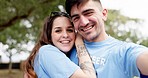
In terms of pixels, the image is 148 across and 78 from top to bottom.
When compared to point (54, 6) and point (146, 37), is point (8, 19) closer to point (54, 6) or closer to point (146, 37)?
point (54, 6)

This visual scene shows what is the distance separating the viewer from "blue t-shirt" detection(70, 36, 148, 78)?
1456 mm

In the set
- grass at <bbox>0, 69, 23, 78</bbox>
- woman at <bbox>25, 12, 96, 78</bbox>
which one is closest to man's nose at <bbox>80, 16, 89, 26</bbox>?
woman at <bbox>25, 12, 96, 78</bbox>

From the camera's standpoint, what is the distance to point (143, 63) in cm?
137

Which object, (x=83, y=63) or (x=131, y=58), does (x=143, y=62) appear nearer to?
(x=131, y=58)

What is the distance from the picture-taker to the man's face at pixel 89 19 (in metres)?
1.66

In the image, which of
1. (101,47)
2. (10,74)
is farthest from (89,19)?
(10,74)

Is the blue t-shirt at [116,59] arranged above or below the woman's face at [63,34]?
below

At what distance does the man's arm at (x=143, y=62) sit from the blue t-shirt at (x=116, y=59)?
1.0 inches

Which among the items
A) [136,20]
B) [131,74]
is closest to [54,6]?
[131,74]

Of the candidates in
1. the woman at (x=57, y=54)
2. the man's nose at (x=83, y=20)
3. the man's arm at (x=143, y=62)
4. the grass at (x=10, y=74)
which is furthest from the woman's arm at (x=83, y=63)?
the grass at (x=10, y=74)

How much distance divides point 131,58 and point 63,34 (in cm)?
51

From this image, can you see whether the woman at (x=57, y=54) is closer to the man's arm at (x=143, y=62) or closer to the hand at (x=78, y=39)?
the hand at (x=78, y=39)

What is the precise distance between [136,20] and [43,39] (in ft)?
54.8

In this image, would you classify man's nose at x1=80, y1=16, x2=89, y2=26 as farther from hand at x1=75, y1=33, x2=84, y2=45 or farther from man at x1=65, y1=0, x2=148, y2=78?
hand at x1=75, y1=33, x2=84, y2=45
